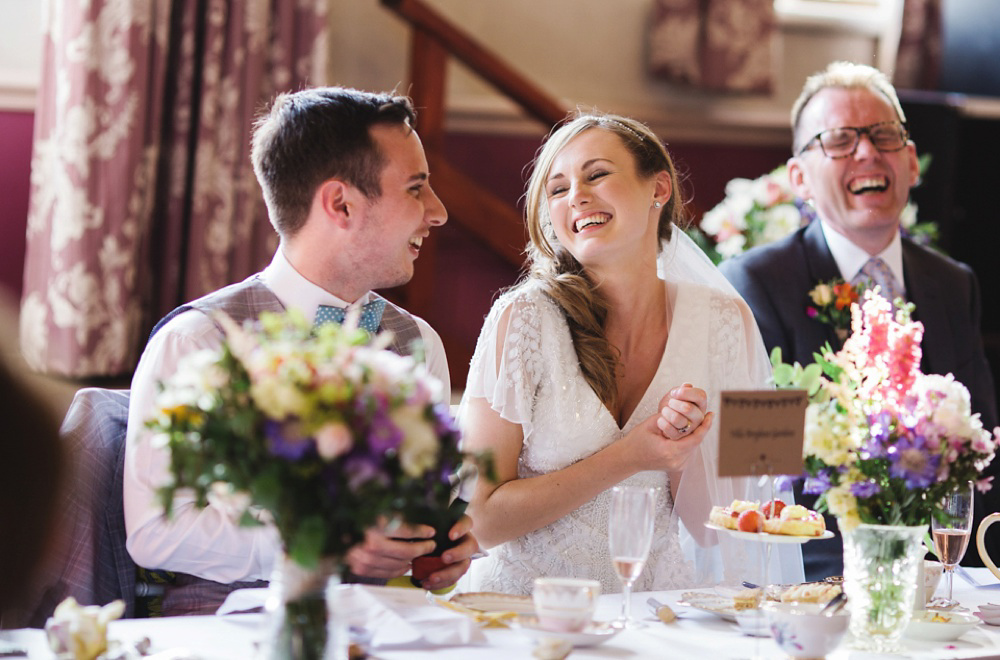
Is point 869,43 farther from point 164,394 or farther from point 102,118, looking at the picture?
point 164,394

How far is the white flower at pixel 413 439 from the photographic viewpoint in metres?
1.19

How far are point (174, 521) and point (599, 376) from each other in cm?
96

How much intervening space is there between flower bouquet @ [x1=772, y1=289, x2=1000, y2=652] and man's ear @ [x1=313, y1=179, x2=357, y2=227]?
3.24ft

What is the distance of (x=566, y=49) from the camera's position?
509cm

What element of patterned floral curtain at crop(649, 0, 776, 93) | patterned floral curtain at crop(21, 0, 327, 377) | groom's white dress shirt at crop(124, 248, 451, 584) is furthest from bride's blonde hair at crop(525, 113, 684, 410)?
patterned floral curtain at crop(649, 0, 776, 93)

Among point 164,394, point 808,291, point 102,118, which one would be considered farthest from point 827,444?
point 102,118

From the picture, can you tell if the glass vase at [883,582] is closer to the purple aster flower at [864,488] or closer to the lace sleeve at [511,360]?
the purple aster flower at [864,488]

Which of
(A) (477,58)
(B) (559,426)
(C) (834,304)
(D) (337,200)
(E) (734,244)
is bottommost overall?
(B) (559,426)

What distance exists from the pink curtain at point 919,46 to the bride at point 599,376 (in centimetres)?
336

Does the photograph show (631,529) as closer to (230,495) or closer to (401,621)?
(401,621)

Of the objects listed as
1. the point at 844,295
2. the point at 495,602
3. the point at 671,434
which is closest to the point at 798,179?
the point at 844,295

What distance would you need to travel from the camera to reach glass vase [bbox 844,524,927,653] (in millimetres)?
1578

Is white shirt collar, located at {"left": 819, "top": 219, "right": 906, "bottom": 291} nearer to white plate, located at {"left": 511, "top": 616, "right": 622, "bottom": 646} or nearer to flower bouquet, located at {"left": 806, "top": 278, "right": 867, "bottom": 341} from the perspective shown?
flower bouquet, located at {"left": 806, "top": 278, "right": 867, "bottom": 341}

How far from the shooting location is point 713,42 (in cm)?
514
